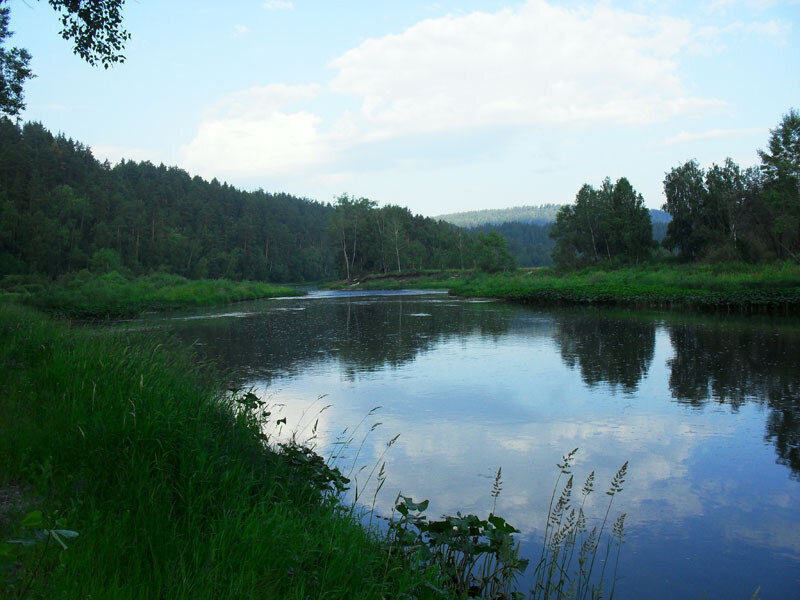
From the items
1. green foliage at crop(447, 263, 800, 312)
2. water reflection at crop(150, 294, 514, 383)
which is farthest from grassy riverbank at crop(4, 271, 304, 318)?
green foliage at crop(447, 263, 800, 312)

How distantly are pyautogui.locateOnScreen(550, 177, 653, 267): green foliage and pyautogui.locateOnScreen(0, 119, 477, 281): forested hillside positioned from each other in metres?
28.6

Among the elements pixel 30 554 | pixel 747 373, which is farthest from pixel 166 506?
pixel 747 373

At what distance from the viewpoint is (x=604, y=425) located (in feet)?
25.2

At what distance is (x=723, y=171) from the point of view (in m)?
47.6

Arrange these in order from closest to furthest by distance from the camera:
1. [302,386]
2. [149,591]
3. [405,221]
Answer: [149,591]
[302,386]
[405,221]

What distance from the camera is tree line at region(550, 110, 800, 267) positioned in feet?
117

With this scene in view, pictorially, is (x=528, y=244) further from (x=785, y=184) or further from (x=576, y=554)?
(x=576, y=554)

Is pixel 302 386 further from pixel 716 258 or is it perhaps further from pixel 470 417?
pixel 716 258

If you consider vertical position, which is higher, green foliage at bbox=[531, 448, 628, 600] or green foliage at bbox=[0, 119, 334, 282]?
green foliage at bbox=[0, 119, 334, 282]

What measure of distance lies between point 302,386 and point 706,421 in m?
6.80

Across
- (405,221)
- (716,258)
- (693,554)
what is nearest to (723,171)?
(716,258)

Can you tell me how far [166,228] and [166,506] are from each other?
266 feet

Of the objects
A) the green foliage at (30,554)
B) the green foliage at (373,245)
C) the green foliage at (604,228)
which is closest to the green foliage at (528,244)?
the green foliage at (373,245)

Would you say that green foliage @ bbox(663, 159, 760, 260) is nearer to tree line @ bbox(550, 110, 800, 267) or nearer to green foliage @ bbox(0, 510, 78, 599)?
tree line @ bbox(550, 110, 800, 267)
